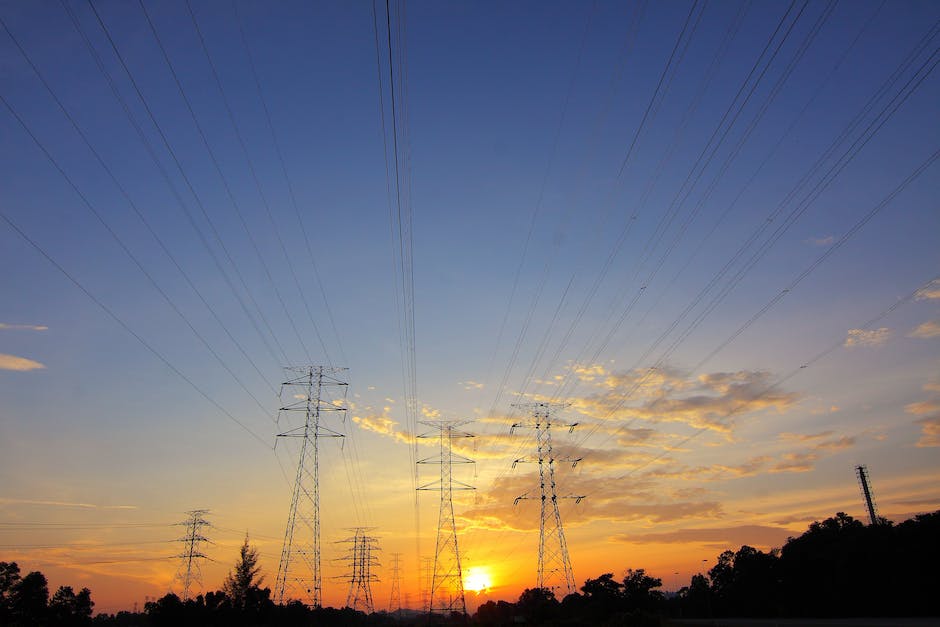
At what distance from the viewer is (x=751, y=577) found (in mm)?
112188

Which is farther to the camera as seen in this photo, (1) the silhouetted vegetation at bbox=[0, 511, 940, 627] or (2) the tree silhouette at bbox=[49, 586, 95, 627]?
(2) the tree silhouette at bbox=[49, 586, 95, 627]

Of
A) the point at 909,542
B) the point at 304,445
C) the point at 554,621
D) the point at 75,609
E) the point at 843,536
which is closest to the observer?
the point at 304,445

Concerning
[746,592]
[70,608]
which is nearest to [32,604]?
[70,608]

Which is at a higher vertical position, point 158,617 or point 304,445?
point 304,445

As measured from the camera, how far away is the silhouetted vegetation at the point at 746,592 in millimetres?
80062

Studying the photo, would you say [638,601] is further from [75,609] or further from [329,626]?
[75,609]

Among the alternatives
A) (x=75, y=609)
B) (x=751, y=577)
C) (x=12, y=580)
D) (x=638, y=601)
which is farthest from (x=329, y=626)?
(x=751, y=577)

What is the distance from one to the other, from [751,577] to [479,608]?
78.3 m

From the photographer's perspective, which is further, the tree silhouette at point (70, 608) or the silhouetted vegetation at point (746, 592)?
the tree silhouette at point (70, 608)

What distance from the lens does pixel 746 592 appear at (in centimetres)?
11256

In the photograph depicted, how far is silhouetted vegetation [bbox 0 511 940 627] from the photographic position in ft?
263

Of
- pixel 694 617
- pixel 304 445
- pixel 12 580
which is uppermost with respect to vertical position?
pixel 304 445

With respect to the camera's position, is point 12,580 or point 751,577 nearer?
point 12,580

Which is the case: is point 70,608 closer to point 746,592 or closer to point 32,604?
point 32,604
